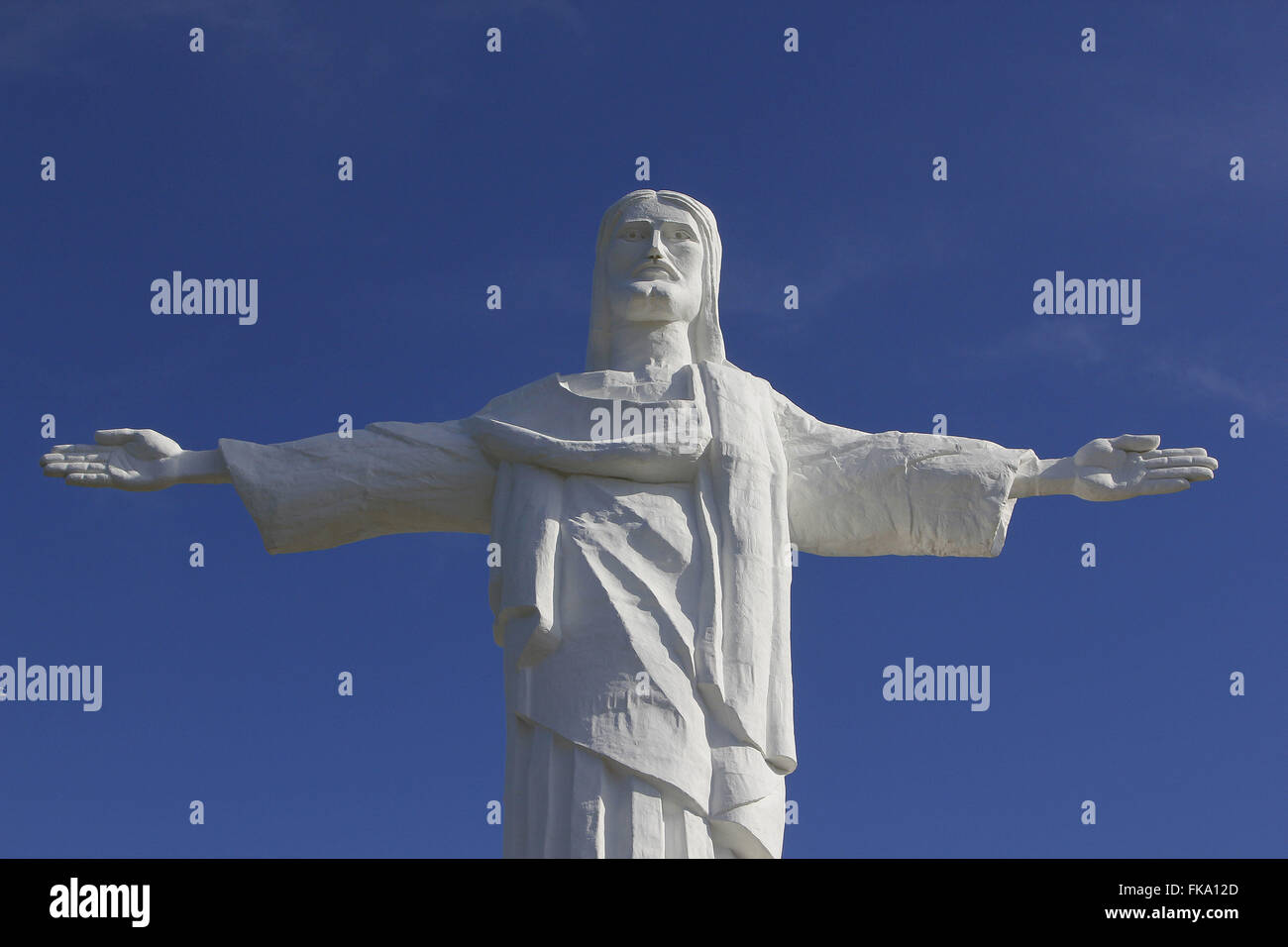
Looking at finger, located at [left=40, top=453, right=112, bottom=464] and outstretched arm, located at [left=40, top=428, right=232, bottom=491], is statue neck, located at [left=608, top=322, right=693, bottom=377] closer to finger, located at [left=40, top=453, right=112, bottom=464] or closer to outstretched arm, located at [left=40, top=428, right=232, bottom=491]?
outstretched arm, located at [left=40, top=428, right=232, bottom=491]

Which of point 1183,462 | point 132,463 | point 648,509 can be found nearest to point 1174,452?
point 1183,462

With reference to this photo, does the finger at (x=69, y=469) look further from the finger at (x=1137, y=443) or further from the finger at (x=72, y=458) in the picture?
the finger at (x=1137, y=443)

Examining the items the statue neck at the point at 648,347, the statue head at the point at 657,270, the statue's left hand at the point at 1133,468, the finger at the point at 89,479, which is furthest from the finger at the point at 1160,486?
the finger at the point at 89,479

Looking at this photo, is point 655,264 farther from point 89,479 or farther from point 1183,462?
point 89,479

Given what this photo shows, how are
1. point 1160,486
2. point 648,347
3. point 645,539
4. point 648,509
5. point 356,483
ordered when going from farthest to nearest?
point 648,347
point 356,483
point 1160,486
point 648,509
point 645,539

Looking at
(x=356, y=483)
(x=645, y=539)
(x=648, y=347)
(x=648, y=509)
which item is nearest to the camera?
(x=645, y=539)

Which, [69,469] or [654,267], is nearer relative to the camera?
[69,469]

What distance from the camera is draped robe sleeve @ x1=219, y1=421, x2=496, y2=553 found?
1186cm

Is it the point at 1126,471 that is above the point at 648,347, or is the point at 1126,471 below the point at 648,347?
below

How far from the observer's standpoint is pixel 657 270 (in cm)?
1237

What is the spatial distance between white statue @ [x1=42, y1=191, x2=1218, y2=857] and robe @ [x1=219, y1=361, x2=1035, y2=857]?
0.01 m

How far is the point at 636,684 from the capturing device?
1071cm

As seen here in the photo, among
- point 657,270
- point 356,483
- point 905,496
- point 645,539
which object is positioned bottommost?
point 645,539

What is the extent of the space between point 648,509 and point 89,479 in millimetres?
3402
